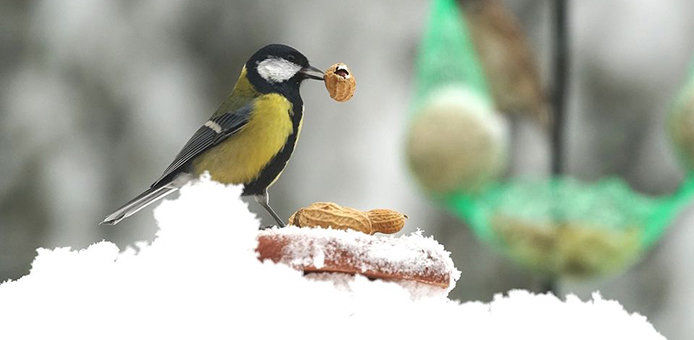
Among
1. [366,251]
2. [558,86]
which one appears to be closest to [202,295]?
[366,251]

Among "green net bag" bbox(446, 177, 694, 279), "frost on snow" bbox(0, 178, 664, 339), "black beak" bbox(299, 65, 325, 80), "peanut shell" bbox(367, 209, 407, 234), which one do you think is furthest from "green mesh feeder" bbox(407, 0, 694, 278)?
"frost on snow" bbox(0, 178, 664, 339)

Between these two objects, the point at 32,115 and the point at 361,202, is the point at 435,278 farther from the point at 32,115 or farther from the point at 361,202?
the point at 32,115

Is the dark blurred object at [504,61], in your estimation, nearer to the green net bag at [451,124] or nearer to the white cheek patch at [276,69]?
the green net bag at [451,124]

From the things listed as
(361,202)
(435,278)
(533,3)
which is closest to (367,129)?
(361,202)

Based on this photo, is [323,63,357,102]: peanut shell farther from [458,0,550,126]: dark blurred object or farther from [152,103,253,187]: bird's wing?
[458,0,550,126]: dark blurred object

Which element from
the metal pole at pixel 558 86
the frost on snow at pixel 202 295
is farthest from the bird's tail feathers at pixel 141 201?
the metal pole at pixel 558 86

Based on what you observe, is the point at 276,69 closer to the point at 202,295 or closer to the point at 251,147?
the point at 251,147
